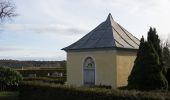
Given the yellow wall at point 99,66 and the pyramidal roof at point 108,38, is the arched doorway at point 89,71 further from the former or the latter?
the pyramidal roof at point 108,38

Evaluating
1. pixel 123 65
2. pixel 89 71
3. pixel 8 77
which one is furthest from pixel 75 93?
pixel 8 77

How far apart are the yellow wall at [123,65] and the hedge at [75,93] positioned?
24.3 feet

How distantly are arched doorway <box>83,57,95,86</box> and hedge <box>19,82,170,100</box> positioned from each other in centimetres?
654

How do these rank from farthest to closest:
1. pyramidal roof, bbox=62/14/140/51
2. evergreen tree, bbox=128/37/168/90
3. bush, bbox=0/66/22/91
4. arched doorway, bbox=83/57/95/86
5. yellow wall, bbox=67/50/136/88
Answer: bush, bbox=0/66/22/91 < arched doorway, bbox=83/57/95/86 < pyramidal roof, bbox=62/14/140/51 < yellow wall, bbox=67/50/136/88 < evergreen tree, bbox=128/37/168/90

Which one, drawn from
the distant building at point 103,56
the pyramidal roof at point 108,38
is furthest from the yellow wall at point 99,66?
the pyramidal roof at point 108,38

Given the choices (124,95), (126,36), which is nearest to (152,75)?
(124,95)

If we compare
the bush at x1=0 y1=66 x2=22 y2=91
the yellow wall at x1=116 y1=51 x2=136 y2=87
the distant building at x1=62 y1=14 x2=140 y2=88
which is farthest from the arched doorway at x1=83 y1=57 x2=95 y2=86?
the bush at x1=0 y1=66 x2=22 y2=91

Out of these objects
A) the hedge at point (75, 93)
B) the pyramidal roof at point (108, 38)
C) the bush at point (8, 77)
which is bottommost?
the hedge at point (75, 93)

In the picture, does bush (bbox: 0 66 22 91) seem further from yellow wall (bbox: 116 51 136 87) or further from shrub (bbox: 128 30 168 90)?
shrub (bbox: 128 30 168 90)

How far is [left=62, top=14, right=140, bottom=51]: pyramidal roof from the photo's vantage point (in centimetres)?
2975

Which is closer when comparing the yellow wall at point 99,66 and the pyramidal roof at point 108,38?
the yellow wall at point 99,66

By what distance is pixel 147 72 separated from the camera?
22.8 meters

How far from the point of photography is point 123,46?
29578 millimetres

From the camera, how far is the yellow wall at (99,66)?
96.3 ft
